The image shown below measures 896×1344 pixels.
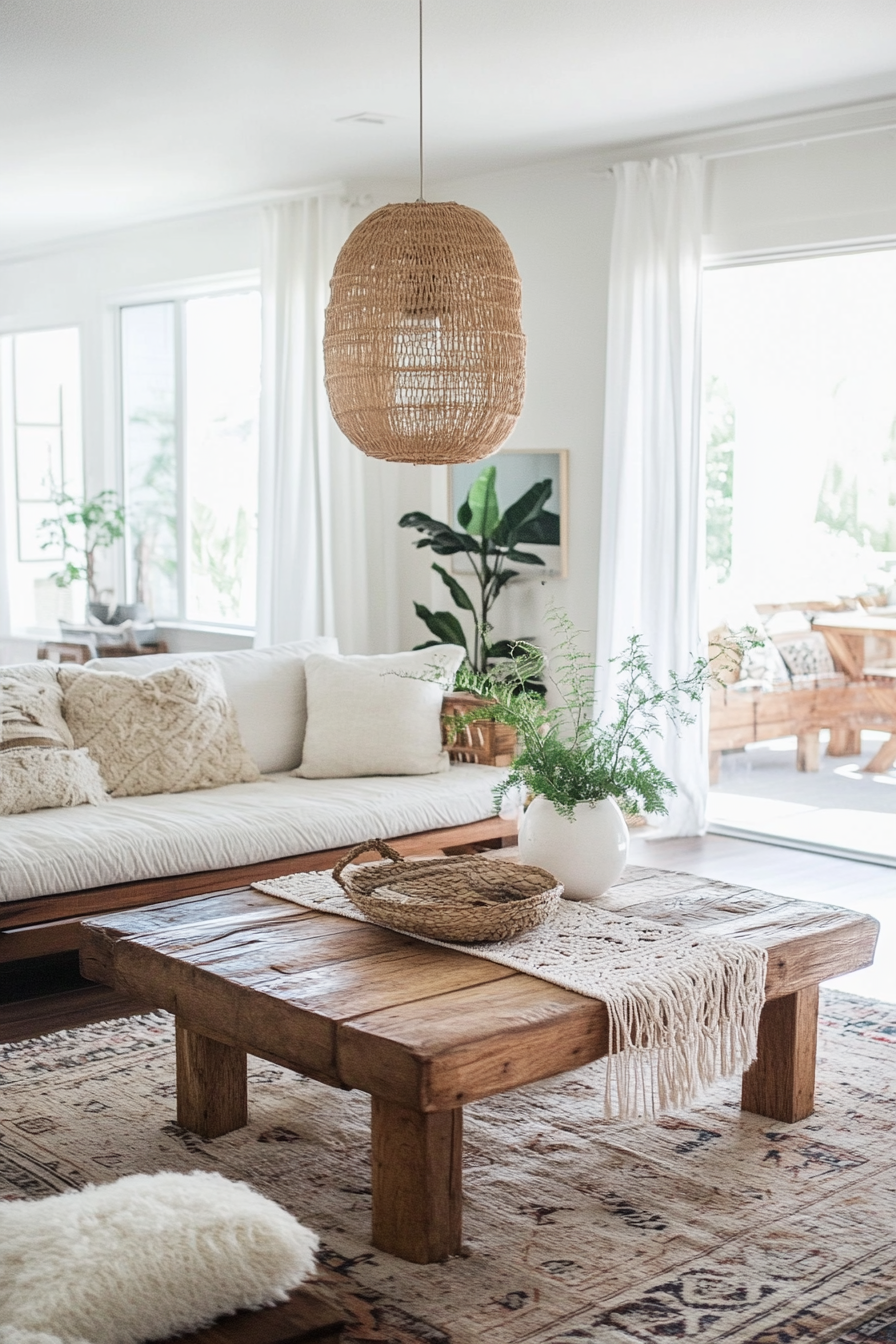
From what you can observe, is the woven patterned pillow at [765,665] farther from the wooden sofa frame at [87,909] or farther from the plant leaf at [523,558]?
the wooden sofa frame at [87,909]

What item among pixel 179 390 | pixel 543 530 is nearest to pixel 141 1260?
pixel 543 530

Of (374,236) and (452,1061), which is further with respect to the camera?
(374,236)

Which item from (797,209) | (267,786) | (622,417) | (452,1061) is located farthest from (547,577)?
(452,1061)

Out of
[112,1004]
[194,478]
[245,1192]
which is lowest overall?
[112,1004]

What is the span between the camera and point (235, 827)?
4.09m

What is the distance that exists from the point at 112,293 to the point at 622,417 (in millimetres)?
3709

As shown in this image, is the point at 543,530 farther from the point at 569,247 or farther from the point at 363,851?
the point at 363,851

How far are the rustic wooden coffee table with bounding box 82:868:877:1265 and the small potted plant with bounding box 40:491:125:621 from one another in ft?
18.2

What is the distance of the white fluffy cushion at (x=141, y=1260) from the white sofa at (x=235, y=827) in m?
1.84

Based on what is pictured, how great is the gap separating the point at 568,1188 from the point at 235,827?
5.46 ft

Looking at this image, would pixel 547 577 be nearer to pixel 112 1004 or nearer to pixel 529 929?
pixel 112 1004

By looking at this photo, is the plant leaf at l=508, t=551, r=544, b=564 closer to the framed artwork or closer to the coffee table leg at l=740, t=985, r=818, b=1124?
the framed artwork

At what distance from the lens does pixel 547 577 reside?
650 cm

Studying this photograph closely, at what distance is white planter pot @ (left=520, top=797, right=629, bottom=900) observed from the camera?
3.08m
